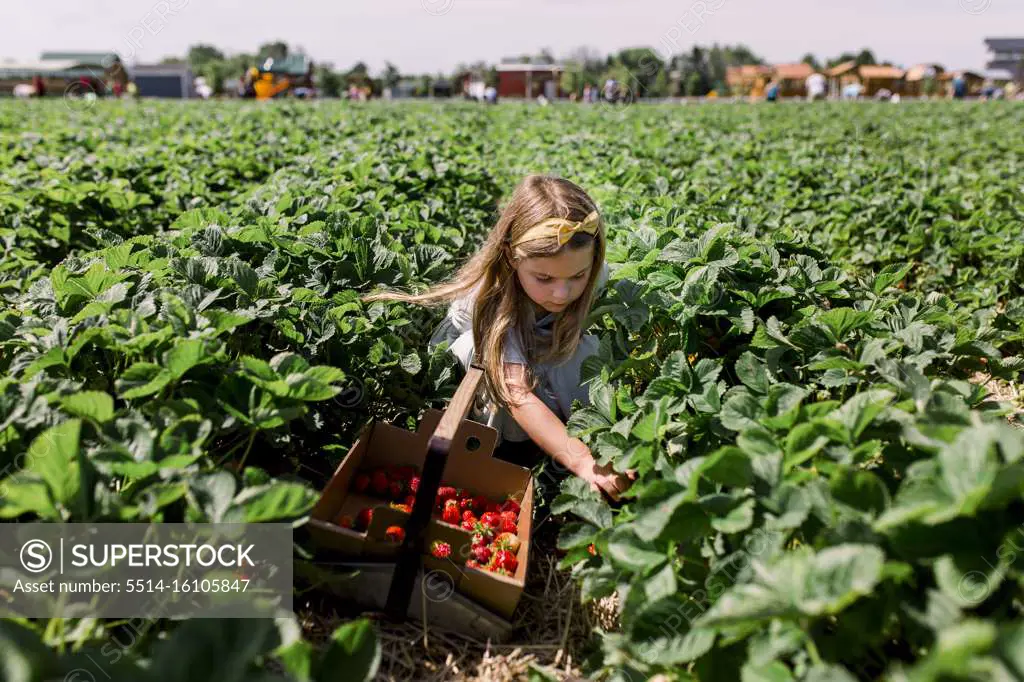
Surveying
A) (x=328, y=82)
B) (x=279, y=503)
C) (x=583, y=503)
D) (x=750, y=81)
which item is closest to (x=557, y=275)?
(x=583, y=503)

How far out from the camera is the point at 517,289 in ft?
9.75

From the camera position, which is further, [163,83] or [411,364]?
[163,83]

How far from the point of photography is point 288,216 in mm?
3607

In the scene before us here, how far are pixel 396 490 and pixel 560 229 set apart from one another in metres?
1.03

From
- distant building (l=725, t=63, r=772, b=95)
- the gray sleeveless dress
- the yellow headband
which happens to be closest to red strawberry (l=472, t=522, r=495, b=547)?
the gray sleeveless dress

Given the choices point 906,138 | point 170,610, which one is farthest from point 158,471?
point 906,138

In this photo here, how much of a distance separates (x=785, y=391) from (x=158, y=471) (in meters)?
1.32

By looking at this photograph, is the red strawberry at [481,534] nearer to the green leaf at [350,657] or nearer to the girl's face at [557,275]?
the girl's face at [557,275]

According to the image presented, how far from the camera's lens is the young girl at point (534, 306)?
2.66 meters

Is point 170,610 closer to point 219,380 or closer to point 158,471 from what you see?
point 158,471

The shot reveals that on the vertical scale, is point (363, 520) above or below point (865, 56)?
below

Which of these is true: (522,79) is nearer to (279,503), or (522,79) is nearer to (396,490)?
(396,490)

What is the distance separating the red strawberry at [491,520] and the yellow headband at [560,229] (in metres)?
0.94

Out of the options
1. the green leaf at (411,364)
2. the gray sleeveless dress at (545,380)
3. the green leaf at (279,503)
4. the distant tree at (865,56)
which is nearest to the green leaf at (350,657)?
the green leaf at (279,503)
